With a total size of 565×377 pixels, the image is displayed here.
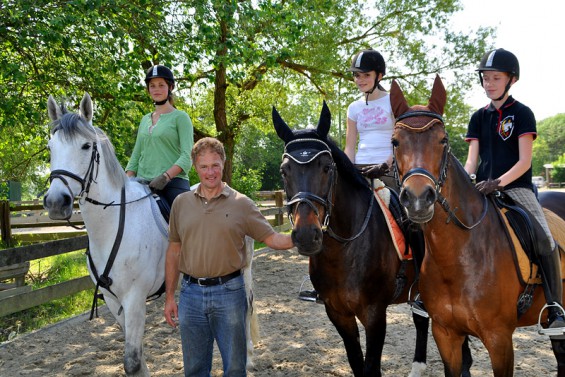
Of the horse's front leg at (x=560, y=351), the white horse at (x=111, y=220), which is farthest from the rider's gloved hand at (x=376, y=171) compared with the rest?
the horse's front leg at (x=560, y=351)

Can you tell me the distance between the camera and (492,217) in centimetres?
312

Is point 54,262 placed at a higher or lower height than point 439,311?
lower

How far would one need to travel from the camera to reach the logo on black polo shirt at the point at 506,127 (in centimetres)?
→ 333

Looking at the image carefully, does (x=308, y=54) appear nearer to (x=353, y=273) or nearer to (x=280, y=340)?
(x=280, y=340)

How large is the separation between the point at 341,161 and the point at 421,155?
0.94 meters

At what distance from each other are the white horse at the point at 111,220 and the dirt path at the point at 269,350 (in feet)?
4.32

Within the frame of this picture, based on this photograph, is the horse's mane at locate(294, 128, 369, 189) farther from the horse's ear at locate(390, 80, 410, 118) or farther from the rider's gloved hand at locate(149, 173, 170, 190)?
the rider's gloved hand at locate(149, 173, 170, 190)

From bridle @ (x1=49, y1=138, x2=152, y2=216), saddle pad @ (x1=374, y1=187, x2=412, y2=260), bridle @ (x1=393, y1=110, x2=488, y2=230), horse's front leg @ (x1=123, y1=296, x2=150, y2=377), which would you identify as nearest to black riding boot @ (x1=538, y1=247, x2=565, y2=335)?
bridle @ (x1=393, y1=110, x2=488, y2=230)

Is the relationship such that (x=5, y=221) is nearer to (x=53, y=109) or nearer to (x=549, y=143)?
(x=53, y=109)

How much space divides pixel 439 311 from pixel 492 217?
751 millimetres

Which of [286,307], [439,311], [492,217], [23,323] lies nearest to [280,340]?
[286,307]

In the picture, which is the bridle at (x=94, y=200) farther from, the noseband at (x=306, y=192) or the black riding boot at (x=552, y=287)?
the black riding boot at (x=552, y=287)

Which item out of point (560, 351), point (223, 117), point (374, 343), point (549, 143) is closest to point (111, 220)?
point (374, 343)

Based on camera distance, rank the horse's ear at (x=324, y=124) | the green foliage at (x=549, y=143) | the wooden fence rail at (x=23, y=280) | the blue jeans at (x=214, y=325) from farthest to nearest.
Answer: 1. the green foliage at (x=549, y=143)
2. the wooden fence rail at (x=23, y=280)
3. the horse's ear at (x=324, y=124)
4. the blue jeans at (x=214, y=325)
